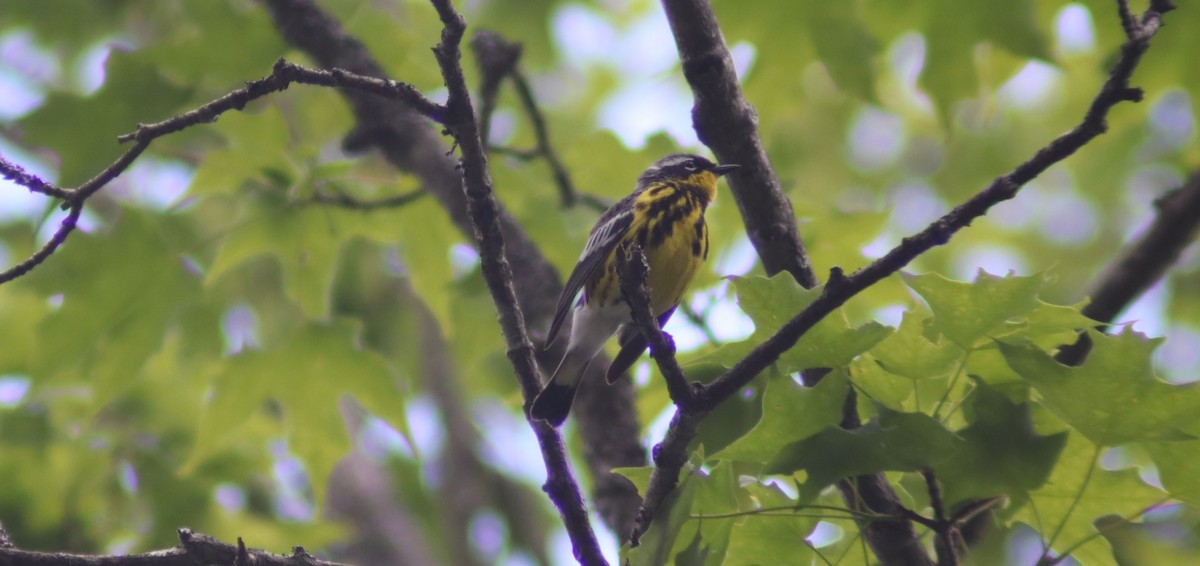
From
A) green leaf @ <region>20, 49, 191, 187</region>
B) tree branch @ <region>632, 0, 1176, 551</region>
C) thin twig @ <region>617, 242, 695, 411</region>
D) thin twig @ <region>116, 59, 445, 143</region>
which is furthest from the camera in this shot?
green leaf @ <region>20, 49, 191, 187</region>

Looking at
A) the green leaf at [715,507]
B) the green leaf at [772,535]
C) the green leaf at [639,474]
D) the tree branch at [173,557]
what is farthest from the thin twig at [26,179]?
the green leaf at [772,535]

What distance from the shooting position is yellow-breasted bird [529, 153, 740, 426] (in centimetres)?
353

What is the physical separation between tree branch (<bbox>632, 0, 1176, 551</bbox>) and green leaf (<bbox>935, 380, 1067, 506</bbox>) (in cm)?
49

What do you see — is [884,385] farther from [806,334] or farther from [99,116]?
[99,116]

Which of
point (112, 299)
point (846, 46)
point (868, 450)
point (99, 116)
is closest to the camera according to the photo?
point (868, 450)

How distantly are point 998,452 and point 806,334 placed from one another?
45 centimetres

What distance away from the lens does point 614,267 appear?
343 centimetres

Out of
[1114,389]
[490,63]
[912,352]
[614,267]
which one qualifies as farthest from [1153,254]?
[490,63]

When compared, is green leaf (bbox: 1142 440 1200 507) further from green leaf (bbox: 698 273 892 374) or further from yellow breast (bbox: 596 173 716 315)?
yellow breast (bbox: 596 173 716 315)

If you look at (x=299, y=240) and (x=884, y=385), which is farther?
(x=299, y=240)

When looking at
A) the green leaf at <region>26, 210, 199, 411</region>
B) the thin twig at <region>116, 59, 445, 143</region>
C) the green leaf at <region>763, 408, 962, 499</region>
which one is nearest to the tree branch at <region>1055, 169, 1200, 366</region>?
the green leaf at <region>763, 408, 962, 499</region>

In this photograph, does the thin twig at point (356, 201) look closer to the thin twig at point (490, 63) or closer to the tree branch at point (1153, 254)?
the thin twig at point (490, 63)

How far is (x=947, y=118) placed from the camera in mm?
3221

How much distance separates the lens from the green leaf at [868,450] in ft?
6.25
